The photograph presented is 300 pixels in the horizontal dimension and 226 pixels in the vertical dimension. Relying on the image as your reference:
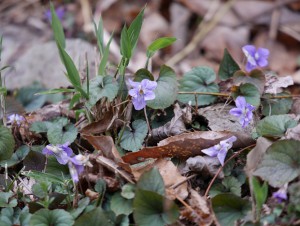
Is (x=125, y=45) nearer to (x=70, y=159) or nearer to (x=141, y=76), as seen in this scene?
(x=141, y=76)

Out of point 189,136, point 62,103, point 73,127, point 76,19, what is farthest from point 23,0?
point 189,136

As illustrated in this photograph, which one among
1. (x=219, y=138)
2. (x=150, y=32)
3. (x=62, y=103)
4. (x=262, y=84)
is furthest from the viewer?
(x=150, y=32)

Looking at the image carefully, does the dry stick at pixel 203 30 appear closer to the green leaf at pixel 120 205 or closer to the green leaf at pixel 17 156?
the green leaf at pixel 17 156

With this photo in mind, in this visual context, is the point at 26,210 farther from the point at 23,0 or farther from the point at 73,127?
the point at 23,0

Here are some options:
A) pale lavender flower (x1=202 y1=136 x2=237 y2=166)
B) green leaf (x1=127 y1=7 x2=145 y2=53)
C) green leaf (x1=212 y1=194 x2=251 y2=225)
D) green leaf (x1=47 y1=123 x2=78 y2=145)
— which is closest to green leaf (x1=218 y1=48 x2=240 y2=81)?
green leaf (x1=127 y1=7 x2=145 y2=53)

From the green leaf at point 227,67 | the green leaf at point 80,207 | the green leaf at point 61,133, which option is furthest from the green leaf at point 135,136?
the green leaf at point 227,67

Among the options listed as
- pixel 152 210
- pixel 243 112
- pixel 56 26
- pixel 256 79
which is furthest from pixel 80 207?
pixel 256 79
